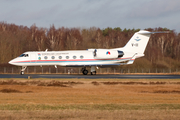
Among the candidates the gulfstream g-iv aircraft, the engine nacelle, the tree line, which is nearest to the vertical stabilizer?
the gulfstream g-iv aircraft

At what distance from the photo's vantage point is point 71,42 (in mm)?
78812

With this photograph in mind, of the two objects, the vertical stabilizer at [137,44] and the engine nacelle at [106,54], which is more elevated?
the vertical stabilizer at [137,44]

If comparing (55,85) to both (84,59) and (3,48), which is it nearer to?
(84,59)

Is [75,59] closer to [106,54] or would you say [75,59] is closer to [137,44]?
[106,54]

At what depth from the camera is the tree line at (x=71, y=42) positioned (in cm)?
6028

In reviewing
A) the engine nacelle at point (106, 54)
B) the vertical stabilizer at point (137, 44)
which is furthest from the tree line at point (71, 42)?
the engine nacelle at point (106, 54)

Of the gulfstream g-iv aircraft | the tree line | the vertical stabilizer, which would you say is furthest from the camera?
the tree line

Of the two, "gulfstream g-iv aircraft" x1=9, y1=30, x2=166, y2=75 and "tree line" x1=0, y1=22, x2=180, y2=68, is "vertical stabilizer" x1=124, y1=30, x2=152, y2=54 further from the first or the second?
"tree line" x1=0, y1=22, x2=180, y2=68

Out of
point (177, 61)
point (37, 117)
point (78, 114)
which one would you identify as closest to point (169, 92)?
point (78, 114)

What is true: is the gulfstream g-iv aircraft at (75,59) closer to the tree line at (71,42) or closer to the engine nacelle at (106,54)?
the engine nacelle at (106,54)

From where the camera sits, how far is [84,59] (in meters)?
35.9

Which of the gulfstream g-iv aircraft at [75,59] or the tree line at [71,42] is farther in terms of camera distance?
the tree line at [71,42]

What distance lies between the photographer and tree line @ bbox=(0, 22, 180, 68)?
198 feet

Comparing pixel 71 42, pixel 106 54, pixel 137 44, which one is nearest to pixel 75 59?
pixel 106 54
